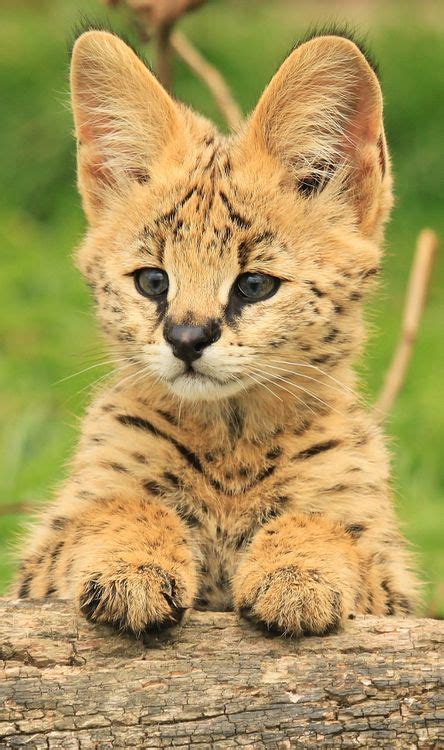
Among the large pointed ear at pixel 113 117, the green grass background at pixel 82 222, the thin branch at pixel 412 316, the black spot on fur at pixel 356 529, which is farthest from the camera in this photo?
the green grass background at pixel 82 222

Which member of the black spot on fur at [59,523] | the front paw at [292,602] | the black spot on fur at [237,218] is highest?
the black spot on fur at [237,218]

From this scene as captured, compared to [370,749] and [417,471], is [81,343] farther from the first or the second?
[370,749]

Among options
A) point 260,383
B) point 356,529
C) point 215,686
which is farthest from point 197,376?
point 215,686

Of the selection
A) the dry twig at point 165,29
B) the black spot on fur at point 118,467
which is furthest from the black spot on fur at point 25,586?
the dry twig at point 165,29

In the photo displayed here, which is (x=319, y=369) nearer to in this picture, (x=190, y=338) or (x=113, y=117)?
(x=190, y=338)

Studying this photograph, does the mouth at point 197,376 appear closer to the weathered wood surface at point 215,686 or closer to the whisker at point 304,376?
the whisker at point 304,376

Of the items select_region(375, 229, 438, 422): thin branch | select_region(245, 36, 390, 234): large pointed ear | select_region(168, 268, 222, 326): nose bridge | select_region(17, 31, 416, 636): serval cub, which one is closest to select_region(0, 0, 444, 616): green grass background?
select_region(375, 229, 438, 422): thin branch

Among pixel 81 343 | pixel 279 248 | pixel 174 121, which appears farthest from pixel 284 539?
pixel 81 343

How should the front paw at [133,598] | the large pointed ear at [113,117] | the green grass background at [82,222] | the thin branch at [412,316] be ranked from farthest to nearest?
1. the green grass background at [82,222]
2. the thin branch at [412,316]
3. the large pointed ear at [113,117]
4. the front paw at [133,598]
